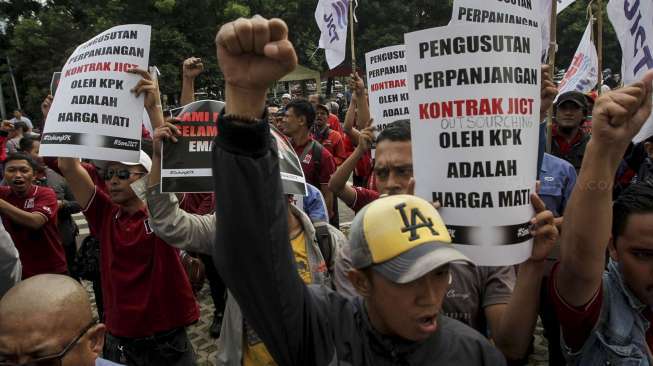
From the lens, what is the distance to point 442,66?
1.77 meters

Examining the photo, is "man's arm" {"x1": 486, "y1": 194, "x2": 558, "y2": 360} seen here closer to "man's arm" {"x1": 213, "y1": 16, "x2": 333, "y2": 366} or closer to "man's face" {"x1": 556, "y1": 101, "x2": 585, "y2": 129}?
"man's arm" {"x1": 213, "y1": 16, "x2": 333, "y2": 366}

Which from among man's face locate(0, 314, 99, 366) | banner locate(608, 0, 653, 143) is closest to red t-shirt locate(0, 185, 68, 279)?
man's face locate(0, 314, 99, 366)

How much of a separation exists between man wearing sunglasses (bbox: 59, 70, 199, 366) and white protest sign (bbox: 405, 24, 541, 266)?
72.4 inches

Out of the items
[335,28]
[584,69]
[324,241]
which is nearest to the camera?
[324,241]

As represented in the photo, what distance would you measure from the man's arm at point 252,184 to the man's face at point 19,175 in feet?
11.9

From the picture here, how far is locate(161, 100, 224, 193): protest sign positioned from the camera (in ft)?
8.53

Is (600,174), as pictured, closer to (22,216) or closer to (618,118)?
(618,118)

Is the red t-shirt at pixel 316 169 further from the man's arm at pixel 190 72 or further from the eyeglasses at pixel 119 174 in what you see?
the eyeglasses at pixel 119 174

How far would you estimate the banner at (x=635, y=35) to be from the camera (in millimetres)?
3057

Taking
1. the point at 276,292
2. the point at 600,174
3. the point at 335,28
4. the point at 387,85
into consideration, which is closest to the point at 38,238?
the point at 387,85

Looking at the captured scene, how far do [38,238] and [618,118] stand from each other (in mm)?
4049

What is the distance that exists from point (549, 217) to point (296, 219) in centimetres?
131

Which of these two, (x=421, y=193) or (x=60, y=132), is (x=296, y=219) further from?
(x=60, y=132)

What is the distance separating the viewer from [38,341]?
162 centimetres
